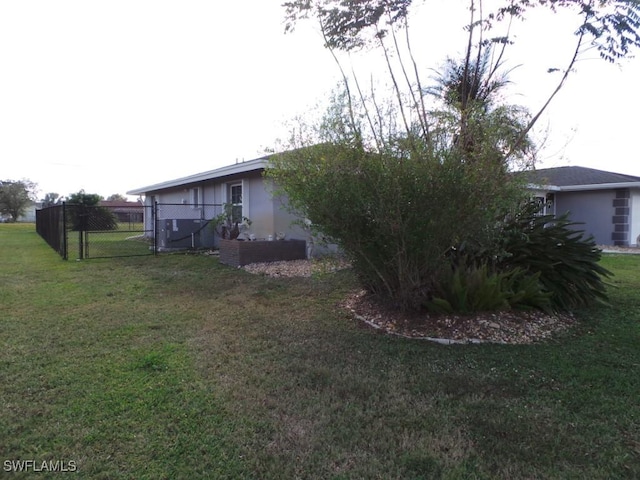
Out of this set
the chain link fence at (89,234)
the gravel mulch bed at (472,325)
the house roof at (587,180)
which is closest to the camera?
the gravel mulch bed at (472,325)

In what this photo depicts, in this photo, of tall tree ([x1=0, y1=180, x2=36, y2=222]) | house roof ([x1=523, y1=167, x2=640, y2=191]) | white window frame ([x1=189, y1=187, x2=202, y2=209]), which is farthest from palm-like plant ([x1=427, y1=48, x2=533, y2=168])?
tall tree ([x1=0, y1=180, x2=36, y2=222])

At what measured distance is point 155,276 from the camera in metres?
8.66

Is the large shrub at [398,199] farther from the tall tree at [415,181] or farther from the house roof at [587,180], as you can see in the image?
the house roof at [587,180]

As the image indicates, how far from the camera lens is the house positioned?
14.7 meters

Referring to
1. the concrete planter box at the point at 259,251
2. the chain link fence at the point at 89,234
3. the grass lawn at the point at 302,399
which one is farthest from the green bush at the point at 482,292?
the chain link fence at the point at 89,234

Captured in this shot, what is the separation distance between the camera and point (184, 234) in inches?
535

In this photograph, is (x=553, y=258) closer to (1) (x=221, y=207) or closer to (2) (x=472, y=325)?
(2) (x=472, y=325)

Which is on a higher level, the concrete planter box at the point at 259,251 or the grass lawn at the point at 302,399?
the concrete planter box at the point at 259,251

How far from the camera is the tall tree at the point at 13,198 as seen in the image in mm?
57531

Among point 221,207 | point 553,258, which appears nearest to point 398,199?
point 553,258

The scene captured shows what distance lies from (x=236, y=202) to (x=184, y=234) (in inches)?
86.5

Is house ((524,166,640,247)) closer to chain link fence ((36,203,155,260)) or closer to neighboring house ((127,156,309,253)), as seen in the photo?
neighboring house ((127,156,309,253))

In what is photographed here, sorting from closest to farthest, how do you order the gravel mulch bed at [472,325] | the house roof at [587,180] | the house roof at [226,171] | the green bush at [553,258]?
the gravel mulch bed at [472,325] → the green bush at [553,258] → the house roof at [226,171] → the house roof at [587,180]

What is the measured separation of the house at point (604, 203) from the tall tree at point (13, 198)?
216 ft
